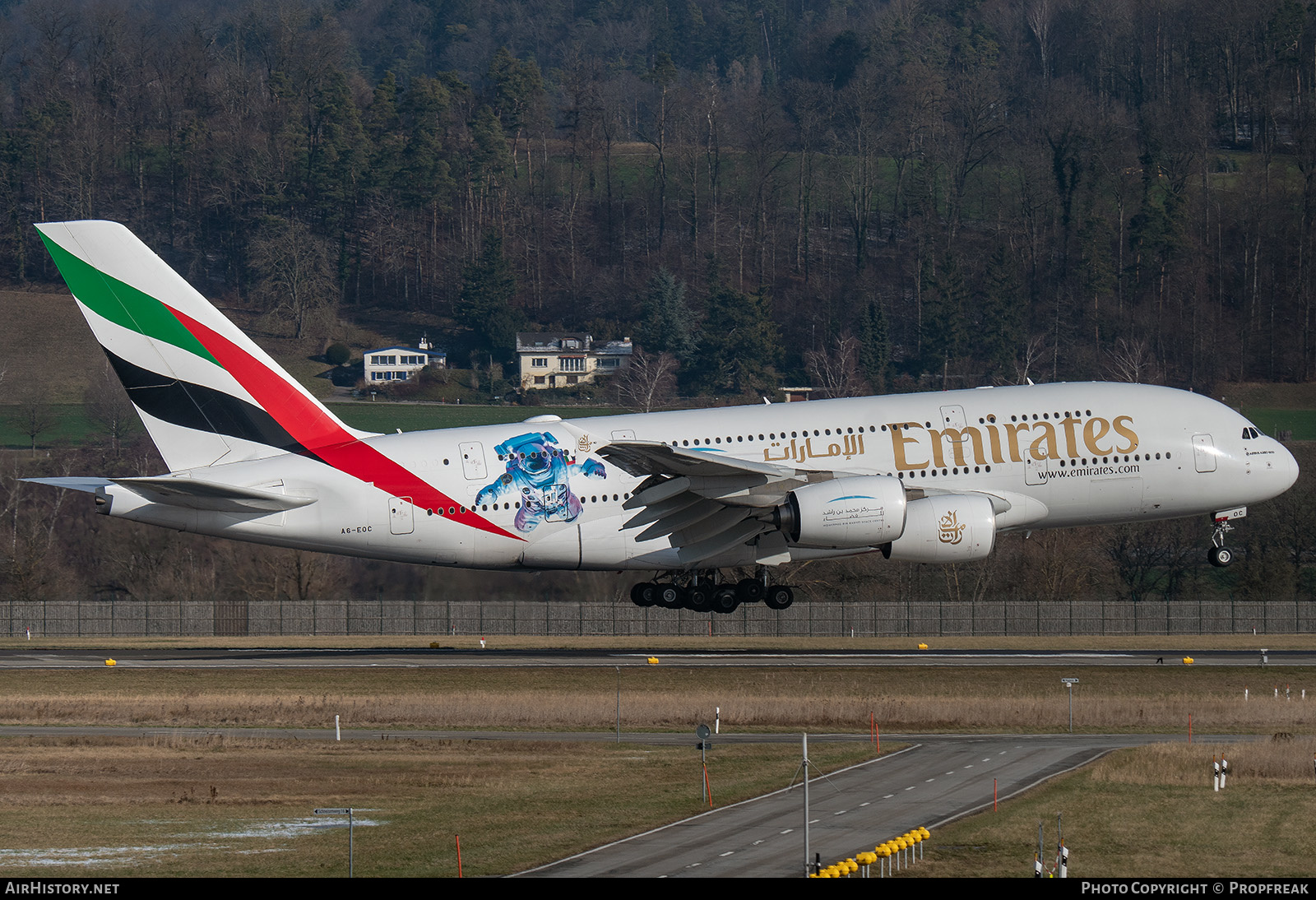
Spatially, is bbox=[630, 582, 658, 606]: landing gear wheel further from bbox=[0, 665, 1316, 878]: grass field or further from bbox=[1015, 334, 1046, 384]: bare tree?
bbox=[1015, 334, 1046, 384]: bare tree

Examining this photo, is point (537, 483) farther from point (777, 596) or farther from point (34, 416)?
point (34, 416)

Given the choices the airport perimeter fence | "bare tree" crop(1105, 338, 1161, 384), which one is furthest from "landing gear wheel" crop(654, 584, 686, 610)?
"bare tree" crop(1105, 338, 1161, 384)

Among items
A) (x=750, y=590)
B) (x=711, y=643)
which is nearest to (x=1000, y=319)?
(x=711, y=643)

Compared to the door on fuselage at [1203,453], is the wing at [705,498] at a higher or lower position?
lower

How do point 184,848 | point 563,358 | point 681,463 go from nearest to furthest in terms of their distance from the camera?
point 184,848 → point 681,463 → point 563,358

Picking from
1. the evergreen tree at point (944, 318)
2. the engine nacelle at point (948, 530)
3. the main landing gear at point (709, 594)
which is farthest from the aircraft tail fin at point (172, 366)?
the evergreen tree at point (944, 318)

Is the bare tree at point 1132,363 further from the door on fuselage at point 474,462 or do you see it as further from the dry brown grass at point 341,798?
the dry brown grass at point 341,798
